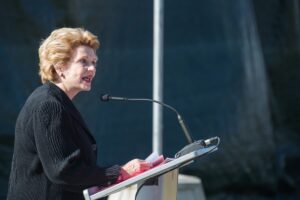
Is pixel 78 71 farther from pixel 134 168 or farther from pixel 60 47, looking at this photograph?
pixel 134 168

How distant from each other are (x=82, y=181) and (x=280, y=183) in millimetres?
4215

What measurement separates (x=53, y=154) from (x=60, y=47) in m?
0.43

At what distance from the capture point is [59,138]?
119 inches

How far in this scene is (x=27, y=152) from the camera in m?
3.11

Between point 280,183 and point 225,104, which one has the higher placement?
point 225,104

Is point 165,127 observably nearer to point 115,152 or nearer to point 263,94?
point 115,152

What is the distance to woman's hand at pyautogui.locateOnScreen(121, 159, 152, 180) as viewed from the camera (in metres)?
3.06

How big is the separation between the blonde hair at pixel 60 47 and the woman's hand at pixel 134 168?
0.45m

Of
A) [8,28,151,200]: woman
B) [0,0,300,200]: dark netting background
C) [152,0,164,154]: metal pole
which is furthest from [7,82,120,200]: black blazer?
[0,0,300,200]: dark netting background

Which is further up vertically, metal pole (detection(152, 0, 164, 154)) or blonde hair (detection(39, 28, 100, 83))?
blonde hair (detection(39, 28, 100, 83))

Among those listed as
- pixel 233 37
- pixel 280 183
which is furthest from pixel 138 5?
pixel 280 183

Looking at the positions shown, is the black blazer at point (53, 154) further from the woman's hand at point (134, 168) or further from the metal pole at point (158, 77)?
the metal pole at point (158, 77)

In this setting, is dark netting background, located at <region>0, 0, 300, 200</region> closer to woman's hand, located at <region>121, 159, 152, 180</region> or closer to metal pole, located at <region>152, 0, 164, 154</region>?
metal pole, located at <region>152, 0, 164, 154</region>

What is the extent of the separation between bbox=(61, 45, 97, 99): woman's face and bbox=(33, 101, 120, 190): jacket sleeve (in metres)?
0.16
